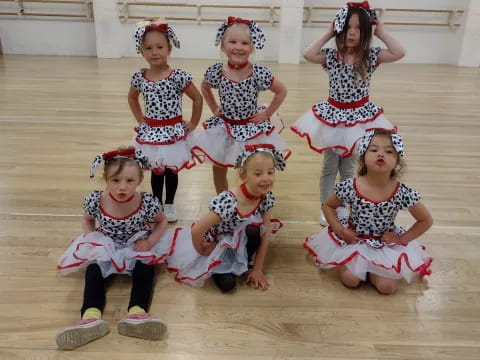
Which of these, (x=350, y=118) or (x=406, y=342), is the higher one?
(x=350, y=118)

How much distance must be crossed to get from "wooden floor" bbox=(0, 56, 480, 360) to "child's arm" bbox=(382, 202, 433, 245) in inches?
9.0

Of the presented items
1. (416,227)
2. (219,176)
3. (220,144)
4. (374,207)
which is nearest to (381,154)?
(374,207)

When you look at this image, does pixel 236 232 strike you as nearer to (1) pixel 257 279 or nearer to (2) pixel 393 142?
(1) pixel 257 279

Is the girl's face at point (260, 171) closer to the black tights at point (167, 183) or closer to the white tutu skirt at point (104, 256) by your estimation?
the white tutu skirt at point (104, 256)

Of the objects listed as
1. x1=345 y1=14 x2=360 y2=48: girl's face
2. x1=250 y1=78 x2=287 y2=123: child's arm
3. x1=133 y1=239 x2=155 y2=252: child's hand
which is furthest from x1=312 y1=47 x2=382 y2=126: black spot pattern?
x1=133 y1=239 x2=155 y2=252: child's hand

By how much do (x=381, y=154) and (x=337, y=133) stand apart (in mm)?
531

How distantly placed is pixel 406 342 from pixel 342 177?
1.12 m

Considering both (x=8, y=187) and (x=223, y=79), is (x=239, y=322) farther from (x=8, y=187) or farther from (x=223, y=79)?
Answer: (x=8, y=187)

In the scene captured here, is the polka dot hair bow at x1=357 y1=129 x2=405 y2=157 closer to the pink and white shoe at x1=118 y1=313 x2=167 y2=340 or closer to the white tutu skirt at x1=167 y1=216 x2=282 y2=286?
the white tutu skirt at x1=167 y1=216 x2=282 y2=286

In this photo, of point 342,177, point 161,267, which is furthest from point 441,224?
point 161,267

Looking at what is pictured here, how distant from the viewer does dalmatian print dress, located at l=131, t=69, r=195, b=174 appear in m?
2.41

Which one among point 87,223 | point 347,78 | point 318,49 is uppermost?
point 318,49

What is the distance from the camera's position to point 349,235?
2.09 metres

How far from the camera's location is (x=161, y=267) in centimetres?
216
